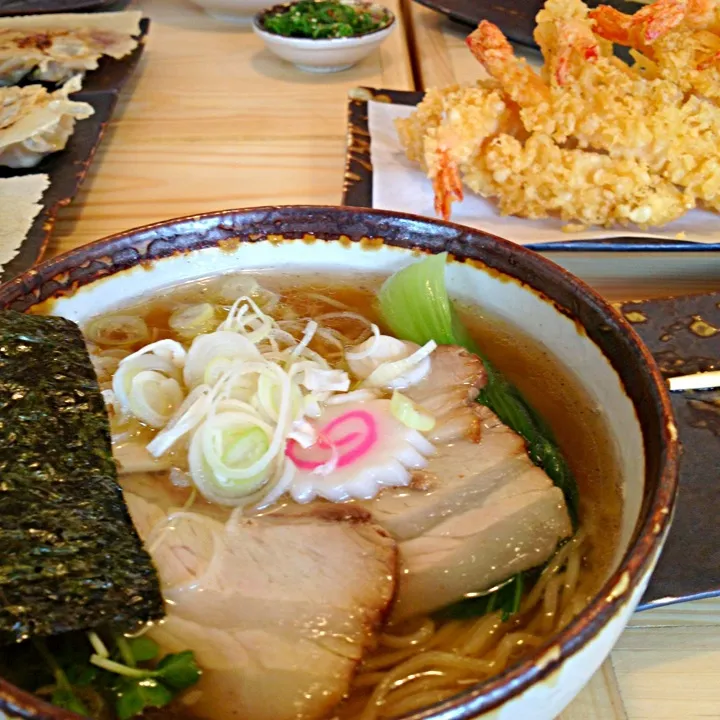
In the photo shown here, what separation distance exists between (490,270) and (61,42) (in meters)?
2.45

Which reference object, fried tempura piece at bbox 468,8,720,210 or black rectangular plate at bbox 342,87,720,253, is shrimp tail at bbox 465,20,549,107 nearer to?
fried tempura piece at bbox 468,8,720,210

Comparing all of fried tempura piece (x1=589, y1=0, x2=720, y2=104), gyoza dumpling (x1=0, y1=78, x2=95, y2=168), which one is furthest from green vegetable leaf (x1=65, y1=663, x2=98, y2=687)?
fried tempura piece (x1=589, y1=0, x2=720, y2=104)

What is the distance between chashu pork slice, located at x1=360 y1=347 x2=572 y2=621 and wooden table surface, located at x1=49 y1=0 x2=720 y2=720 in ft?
0.69

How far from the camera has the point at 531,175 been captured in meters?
1.94

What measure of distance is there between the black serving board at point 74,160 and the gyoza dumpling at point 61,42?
8cm

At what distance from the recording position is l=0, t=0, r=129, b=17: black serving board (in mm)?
3496

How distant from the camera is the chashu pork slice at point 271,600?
87cm

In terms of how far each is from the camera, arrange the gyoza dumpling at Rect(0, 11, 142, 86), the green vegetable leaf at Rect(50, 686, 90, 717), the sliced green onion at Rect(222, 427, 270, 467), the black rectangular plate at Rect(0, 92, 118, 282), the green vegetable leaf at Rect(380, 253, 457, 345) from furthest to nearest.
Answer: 1. the gyoza dumpling at Rect(0, 11, 142, 86)
2. the black rectangular plate at Rect(0, 92, 118, 282)
3. the green vegetable leaf at Rect(380, 253, 457, 345)
4. the sliced green onion at Rect(222, 427, 270, 467)
5. the green vegetable leaf at Rect(50, 686, 90, 717)

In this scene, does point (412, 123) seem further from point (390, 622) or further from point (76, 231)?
point (390, 622)

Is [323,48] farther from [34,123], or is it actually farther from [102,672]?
[102,672]

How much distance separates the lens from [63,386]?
1.08 m

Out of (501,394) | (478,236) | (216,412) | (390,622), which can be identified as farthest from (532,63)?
(390,622)

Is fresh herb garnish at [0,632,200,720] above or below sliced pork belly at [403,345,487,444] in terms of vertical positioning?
below

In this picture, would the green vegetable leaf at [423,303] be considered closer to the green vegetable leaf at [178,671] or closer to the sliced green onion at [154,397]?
the sliced green onion at [154,397]
